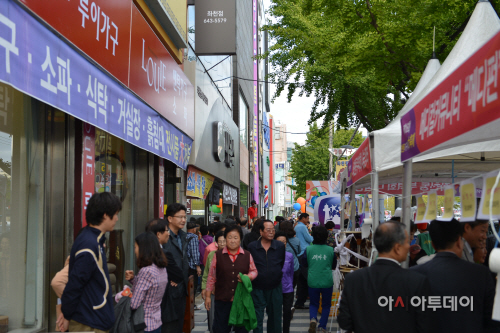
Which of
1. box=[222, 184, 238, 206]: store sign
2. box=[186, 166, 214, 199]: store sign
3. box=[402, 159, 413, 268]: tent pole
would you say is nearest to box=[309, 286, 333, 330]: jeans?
box=[402, 159, 413, 268]: tent pole

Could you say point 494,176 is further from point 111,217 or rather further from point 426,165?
point 426,165

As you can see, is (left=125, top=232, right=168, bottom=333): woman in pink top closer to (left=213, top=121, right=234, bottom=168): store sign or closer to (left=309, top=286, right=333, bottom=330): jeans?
(left=309, top=286, right=333, bottom=330): jeans

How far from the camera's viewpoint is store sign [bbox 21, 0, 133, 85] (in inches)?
183

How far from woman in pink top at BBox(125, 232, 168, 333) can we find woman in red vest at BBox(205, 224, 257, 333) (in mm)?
1532

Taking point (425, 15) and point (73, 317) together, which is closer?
point (73, 317)

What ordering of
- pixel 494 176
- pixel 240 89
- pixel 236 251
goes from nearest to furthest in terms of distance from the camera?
pixel 494 176 → pixel 236 251 → pixel 240 89

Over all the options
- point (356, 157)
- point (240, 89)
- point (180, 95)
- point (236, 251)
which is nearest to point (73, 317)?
point (236, 251)

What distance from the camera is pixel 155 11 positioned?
9312mm

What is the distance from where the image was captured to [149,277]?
16.1 ft

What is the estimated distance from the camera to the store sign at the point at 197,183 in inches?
515

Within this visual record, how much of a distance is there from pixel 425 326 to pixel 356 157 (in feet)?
15.5

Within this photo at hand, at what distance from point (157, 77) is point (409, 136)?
215 inches

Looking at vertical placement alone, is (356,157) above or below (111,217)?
above
